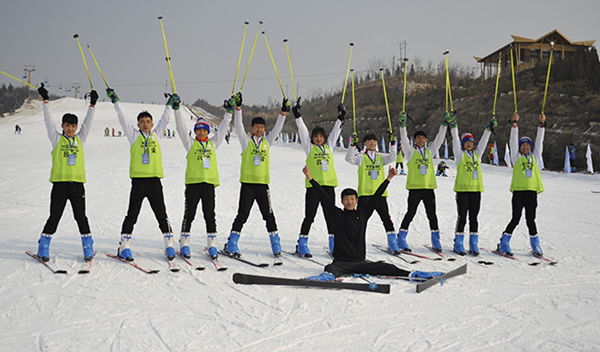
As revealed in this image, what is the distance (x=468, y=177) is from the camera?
6.88 meters

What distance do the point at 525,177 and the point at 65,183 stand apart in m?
6.38

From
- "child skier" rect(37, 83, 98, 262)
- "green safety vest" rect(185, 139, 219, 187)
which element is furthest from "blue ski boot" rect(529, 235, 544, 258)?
"child skier" rect(37, 83, 98, 262)

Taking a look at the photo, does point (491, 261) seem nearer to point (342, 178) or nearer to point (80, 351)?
point (80, 351)

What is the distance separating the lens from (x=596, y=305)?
14.3 feet

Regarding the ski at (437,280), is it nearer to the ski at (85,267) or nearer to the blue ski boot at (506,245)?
the blue ski boot at (506,245)

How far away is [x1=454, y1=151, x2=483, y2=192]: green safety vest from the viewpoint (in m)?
6.85

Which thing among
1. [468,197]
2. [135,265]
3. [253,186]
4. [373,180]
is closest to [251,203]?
[253,186]

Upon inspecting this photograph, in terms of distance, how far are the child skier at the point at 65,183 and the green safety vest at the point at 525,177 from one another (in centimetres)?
600

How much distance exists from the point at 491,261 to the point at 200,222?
5.43 metres

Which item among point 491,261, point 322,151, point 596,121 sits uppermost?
point 596,121

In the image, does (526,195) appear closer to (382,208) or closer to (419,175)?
(419,175)

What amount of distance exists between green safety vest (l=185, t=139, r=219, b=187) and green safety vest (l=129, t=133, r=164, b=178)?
Result: 402 millimetres

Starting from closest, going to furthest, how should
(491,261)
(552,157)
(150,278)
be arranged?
1. (150,278)
2. (491,261)
3. (552,157)

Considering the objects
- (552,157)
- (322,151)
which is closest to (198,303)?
(322,151)
